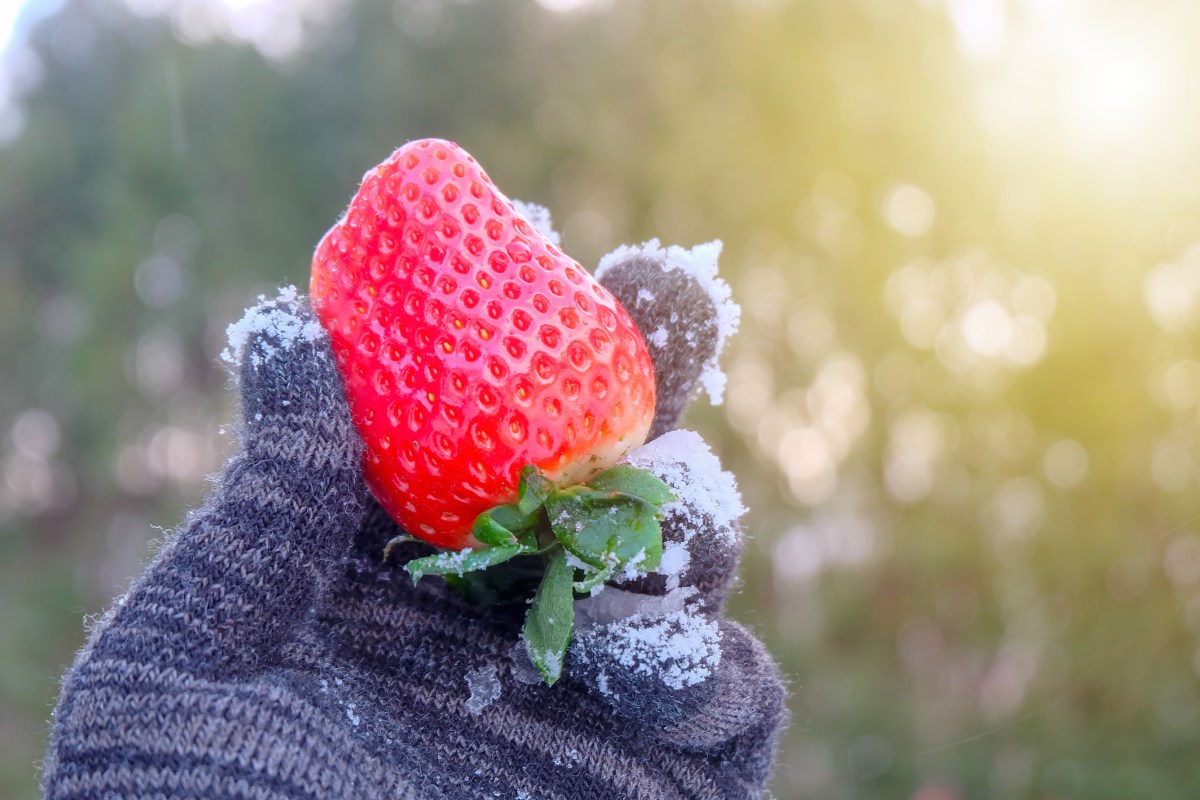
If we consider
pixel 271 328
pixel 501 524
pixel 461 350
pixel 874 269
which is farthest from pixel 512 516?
pixel 874 269

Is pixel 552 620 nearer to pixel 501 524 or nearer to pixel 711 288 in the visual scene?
pixel 501 524

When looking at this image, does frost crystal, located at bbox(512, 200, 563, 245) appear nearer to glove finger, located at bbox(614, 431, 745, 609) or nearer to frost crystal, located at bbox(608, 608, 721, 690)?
glove finger, located at bbox(614, 431, 745, 609)

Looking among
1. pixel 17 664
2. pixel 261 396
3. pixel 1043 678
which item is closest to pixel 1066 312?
pixel 1043 678

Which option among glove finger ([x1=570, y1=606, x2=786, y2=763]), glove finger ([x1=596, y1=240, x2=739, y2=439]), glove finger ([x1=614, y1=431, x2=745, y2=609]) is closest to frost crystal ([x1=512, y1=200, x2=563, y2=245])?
glove finger ([x1=596, y1=240, x2=739, y2=439])

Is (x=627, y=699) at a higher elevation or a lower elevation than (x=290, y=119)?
lower

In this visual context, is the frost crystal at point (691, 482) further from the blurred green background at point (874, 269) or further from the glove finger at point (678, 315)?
the blurred green background at point (874, 269)

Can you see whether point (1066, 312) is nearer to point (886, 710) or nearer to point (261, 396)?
point (886, 710)
